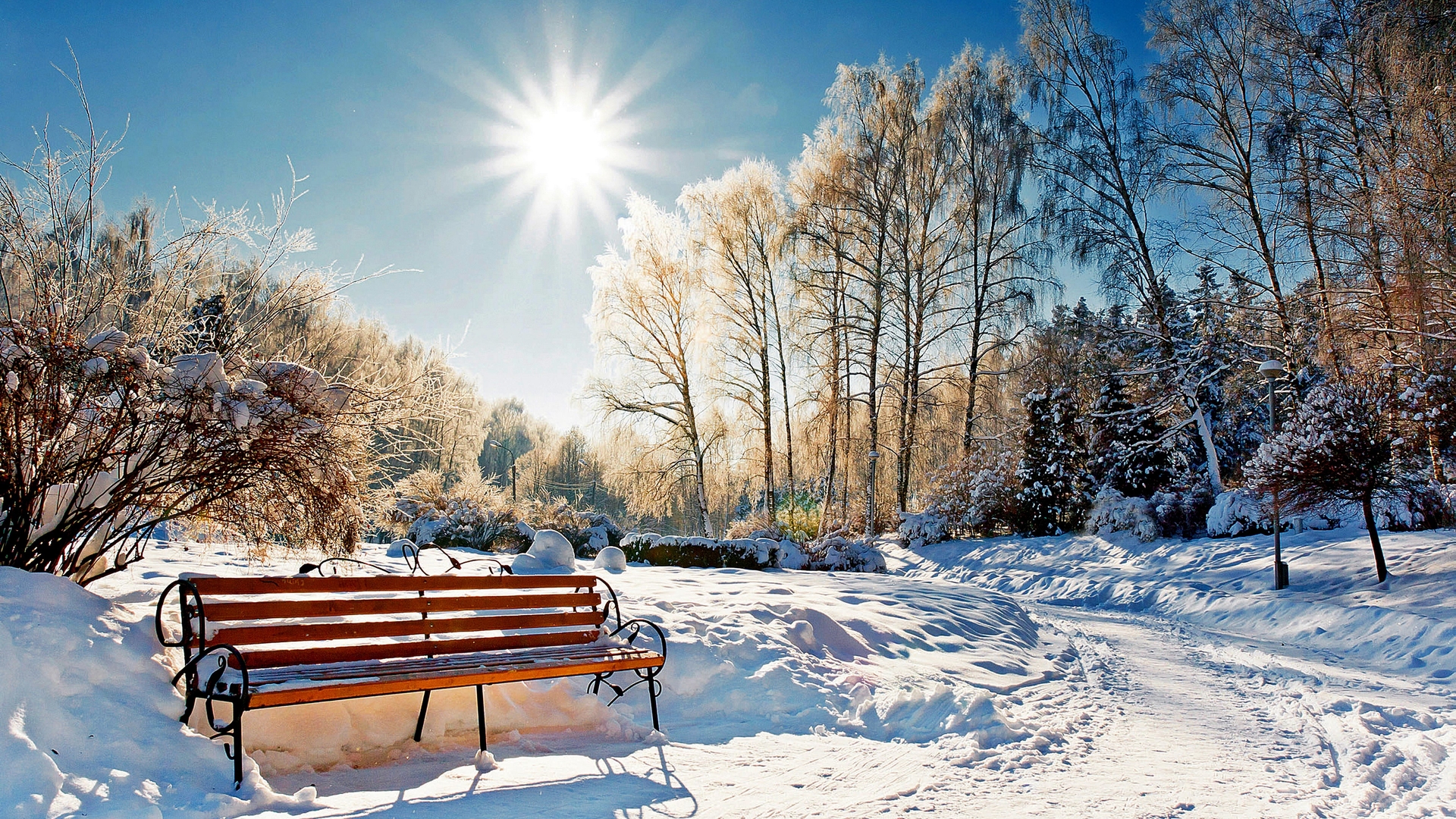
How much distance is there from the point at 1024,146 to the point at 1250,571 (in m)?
11.1

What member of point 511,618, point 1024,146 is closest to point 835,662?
point 511,618

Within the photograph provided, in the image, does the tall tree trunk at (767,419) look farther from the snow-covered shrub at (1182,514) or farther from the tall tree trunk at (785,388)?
the snow-covered shrub at (1182,514)

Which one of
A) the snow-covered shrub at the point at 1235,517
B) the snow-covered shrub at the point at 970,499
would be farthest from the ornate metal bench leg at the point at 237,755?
the snow-covered shrub at the point at 970,499

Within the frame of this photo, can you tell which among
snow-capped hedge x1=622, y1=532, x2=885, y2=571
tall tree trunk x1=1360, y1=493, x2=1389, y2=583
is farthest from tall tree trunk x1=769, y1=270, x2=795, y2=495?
tall tree trunk x1=1360, y1=493, x2=1389, y2=583

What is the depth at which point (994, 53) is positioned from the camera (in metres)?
19.0

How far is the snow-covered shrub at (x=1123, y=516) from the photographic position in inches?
546

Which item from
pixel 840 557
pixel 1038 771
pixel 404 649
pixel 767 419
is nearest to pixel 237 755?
pixel 404 649

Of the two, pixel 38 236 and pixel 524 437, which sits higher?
pixel 524 437

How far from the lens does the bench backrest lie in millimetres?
3314

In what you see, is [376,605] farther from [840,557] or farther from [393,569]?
[840,557]

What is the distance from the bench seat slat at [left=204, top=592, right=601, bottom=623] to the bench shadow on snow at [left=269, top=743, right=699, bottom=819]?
27.3 inches

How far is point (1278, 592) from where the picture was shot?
948 cm

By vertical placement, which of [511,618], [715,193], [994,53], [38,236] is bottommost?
[511,618]

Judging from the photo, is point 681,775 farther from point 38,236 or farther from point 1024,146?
point 1024,146
